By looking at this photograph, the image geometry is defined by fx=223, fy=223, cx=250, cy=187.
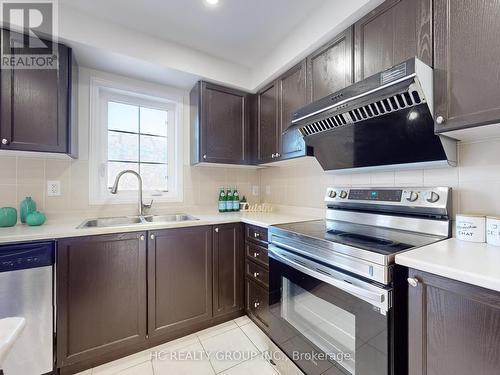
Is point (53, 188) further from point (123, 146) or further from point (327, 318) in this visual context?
point (327, 318)

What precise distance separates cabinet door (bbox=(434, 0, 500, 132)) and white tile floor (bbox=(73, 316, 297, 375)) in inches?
64.1

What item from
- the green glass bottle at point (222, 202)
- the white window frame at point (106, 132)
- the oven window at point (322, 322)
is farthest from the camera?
the green glass bottle at point (222, 202)

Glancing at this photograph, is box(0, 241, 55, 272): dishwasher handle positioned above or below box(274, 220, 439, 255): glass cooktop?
below

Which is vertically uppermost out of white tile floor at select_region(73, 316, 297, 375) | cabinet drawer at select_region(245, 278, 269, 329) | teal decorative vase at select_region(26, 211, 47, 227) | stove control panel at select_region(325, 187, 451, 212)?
stove control panel at select_region(325, 187, 451, 212)

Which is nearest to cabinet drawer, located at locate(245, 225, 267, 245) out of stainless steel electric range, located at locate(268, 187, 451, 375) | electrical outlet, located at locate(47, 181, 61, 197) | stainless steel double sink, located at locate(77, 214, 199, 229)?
stainless steel electric range, located at locate(268, 187, 451, 375)

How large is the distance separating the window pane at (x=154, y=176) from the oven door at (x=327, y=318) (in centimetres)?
138

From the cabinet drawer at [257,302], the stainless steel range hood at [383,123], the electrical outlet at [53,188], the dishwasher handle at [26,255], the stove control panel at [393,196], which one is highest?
the stainless steel range hood at [383,123]

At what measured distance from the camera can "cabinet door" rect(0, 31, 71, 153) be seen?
1.43 metres

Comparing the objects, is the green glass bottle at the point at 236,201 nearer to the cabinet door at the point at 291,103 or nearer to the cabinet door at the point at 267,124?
the cabinet door at the point at 267,124

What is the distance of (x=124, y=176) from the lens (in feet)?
6.98

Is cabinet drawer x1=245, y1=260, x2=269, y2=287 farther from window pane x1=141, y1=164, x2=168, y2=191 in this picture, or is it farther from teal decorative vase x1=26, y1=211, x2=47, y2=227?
teal decorative vase x1=26, y1=211, x2=47, y2=227

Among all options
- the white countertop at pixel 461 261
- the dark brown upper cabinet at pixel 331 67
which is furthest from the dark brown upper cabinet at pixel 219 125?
the white countertop at pixel 461 261

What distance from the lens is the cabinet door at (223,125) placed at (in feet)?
6.98

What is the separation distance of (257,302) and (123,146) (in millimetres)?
1866
